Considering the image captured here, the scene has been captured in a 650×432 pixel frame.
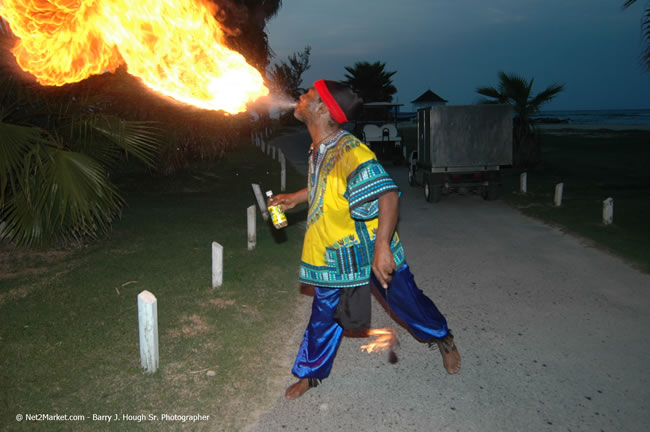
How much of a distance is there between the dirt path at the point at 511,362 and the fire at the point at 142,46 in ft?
8.47

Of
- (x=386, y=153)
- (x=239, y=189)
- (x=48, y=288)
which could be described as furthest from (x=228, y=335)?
(x=386, y=153)

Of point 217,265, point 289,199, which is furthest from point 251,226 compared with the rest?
point 289,199

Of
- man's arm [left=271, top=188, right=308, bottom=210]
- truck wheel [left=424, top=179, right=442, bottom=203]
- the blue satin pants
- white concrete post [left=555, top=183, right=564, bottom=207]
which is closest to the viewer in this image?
the blue satin pants

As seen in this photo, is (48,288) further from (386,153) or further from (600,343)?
(386,153)

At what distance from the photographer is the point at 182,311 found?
5688 millimetres

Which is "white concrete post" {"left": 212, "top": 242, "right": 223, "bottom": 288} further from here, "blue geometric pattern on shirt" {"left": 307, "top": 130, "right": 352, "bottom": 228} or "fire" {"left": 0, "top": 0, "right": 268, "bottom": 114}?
"blue geometric pattern on shirt" {"left": 307, "top": 130, "right": 352, "bottom": 228}

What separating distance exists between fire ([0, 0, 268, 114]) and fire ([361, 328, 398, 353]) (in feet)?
8.15

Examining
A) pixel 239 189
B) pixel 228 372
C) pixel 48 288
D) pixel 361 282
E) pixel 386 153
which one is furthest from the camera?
pixel 386 153

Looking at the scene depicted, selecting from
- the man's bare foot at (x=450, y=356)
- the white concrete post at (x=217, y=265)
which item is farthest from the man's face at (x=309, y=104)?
the white concrete post at (x=217, y=265)

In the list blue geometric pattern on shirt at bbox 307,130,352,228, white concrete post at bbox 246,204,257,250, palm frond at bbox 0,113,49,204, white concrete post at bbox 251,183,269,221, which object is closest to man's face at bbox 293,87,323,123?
blue geometric pattern on shirt at bbox 307,130,352,228

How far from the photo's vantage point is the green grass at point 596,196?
8938mm

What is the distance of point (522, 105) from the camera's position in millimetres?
20984

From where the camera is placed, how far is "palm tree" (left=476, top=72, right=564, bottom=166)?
67.9 feet

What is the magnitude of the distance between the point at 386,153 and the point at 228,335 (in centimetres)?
1906
